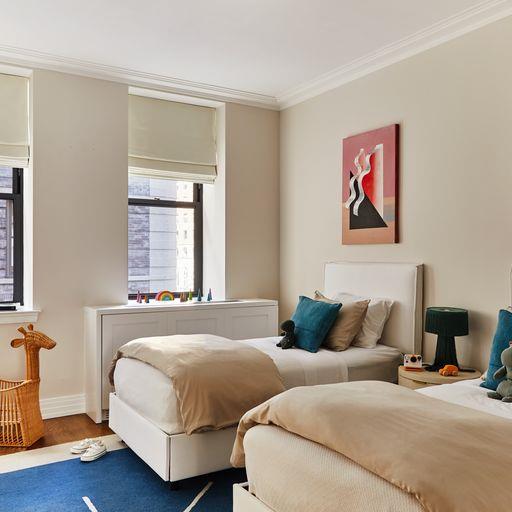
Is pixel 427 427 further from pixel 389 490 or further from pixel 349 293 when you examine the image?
pixel 349 293

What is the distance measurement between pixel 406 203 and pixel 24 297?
118 inches

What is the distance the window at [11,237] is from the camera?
4238 mm

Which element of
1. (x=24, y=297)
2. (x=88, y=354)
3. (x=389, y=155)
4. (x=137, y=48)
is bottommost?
(x=88, y=354)

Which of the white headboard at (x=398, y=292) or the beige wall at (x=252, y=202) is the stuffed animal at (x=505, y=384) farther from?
the beige wall at (x=252, y=202)

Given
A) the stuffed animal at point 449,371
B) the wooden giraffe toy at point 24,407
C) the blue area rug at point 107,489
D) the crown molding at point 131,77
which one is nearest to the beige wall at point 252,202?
the crown molding at point 131,77

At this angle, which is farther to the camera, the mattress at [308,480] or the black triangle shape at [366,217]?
the black triangle shape at [366,217]

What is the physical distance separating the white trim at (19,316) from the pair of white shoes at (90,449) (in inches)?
42.1

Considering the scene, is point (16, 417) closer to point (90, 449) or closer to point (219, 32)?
point (90, 449)

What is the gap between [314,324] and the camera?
3672 mm

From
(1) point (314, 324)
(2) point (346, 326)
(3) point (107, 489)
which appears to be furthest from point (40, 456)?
(2) point (346, 326)

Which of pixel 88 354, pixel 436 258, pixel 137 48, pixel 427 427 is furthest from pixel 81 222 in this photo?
pixel 427 427

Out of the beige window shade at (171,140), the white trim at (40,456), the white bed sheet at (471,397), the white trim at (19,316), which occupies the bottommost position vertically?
the white trim at (40,456)

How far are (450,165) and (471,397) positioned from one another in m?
1.59

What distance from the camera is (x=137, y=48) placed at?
3855 millimetres
